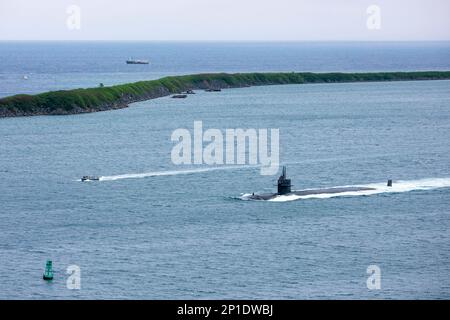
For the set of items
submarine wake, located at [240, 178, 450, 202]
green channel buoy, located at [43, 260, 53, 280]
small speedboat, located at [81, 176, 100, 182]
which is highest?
Result: small speedboat, located at [81, 176, 100, 182]

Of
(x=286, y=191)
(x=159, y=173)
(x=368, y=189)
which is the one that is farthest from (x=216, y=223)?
(x=159, y=173)

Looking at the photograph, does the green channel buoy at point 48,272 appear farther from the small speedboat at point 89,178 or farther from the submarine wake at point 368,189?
the small speedboat at point 89,178

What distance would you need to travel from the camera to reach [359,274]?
2975 inches

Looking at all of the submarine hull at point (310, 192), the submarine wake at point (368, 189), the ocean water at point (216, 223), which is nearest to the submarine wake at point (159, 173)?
the ocean water at point (216, 223)

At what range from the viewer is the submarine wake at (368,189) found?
10469 centimetres

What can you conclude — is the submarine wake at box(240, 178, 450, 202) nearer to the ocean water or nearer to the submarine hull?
the submarine hull

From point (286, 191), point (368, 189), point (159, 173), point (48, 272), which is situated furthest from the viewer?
point (159, 173)

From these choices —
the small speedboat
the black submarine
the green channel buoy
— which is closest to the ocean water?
the green channel buoy

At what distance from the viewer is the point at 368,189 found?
360ft

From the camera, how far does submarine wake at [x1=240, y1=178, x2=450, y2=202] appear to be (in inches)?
4122

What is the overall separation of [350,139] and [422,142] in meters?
10.5

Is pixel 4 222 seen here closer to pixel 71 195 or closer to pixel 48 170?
pixel 71 195

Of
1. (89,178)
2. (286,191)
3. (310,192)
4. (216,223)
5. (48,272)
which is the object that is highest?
(89,178)

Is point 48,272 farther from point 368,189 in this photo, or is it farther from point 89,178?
point 368,189
